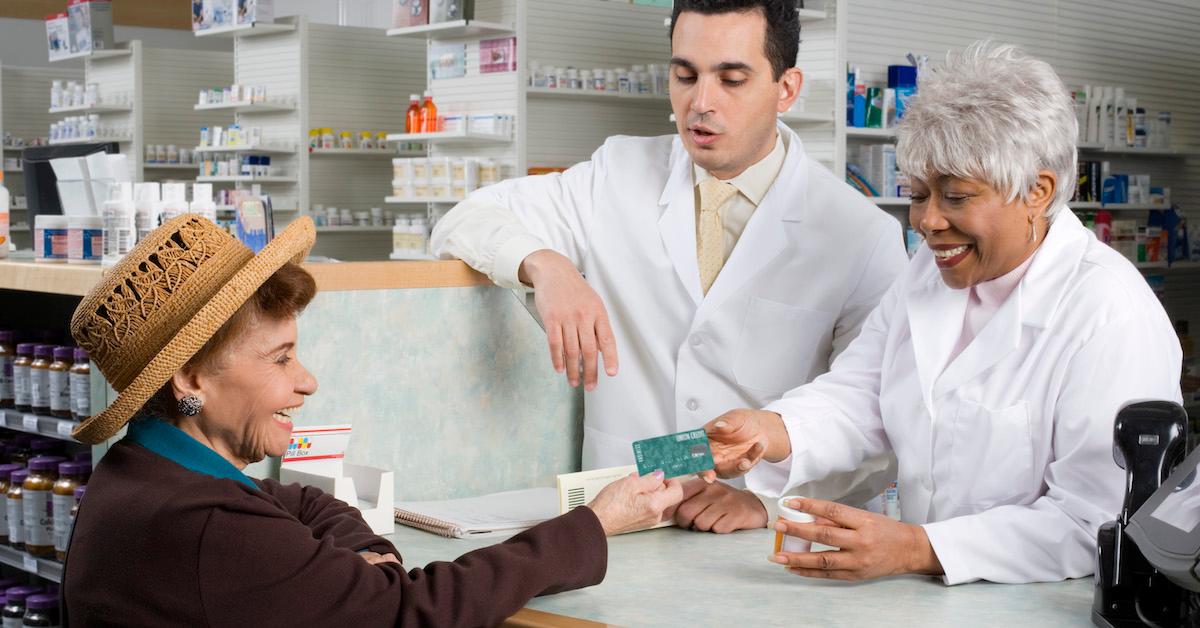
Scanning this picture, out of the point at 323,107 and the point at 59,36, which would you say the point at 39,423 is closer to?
the point at 323,107

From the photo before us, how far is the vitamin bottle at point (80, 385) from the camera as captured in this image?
3053 millimetres

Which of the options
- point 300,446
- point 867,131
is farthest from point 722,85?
point 867,131

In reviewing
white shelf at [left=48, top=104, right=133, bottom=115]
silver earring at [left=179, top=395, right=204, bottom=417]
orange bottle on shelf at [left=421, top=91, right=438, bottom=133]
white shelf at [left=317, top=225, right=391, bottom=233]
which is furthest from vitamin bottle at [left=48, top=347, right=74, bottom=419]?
white shelf at [left=48, top=104, right=133, bottom=115]

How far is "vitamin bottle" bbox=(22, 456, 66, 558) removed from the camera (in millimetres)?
3363

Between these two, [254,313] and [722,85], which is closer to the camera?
[254,313]

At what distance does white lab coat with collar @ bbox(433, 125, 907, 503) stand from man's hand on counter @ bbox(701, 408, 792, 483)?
0.38 meters

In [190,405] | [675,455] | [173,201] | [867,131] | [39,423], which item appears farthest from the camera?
[867,131]

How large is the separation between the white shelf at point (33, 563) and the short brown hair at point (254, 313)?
1.82 m

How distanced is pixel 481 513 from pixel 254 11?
8.53m

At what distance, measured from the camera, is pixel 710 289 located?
2592mm

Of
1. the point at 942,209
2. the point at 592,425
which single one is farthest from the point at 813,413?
the point at 592,425

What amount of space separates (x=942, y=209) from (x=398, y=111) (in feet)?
32.3

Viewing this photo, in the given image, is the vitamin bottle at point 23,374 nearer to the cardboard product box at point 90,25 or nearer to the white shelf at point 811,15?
the white shelf at point 811,15

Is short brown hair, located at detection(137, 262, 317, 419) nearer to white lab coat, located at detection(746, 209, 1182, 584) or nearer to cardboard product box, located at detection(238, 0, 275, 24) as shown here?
white lab coat, located at detection(746, 209, 1182, 584)
